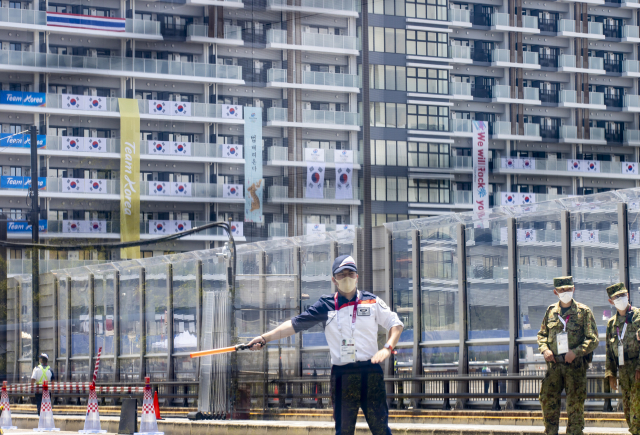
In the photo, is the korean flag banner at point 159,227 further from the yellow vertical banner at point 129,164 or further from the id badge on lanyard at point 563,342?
the id badge on lanyard at point 563,342

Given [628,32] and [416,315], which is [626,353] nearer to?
[416,315]

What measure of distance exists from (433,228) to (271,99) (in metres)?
44.2

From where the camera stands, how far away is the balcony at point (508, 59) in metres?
68.8

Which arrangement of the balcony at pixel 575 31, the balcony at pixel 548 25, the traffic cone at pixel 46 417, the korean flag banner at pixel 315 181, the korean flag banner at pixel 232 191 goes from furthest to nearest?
1. the balcony at pixel 548 25
2. the balcony at pixel 575 31
3. the korean flag banner at pixel 232 191
4. the korean flag banner at pixel 315 181
5. the traffic cone at pixel 46 417

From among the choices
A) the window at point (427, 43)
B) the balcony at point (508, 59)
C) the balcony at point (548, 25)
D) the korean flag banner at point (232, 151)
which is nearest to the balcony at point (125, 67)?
the korean flag banner at point (232, 151)

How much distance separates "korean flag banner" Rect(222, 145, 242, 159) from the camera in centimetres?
6075

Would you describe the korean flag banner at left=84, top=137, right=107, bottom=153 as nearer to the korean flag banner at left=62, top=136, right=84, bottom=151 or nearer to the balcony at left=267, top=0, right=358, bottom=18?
the korean flag banner at left=62, top=136, right=84, bottom=151

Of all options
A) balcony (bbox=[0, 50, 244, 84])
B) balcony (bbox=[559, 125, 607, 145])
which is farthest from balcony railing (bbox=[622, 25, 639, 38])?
balcony (bbox=[0, 50, 244, 84])

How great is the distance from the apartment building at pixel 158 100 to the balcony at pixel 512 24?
13308mm

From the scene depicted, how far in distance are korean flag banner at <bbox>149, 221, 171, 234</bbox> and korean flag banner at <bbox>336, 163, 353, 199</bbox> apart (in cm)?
1184

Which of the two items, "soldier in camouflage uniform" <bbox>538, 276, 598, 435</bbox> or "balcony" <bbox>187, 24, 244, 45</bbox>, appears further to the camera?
"balcony" <bbox>187, 24, 244, 45</bbox>

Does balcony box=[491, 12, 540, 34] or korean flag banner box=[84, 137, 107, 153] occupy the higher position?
balcony box=[491, 12, 540, 34]

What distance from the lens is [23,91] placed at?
58156mm

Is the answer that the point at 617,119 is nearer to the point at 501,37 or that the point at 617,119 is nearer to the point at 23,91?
the point at 501,37
